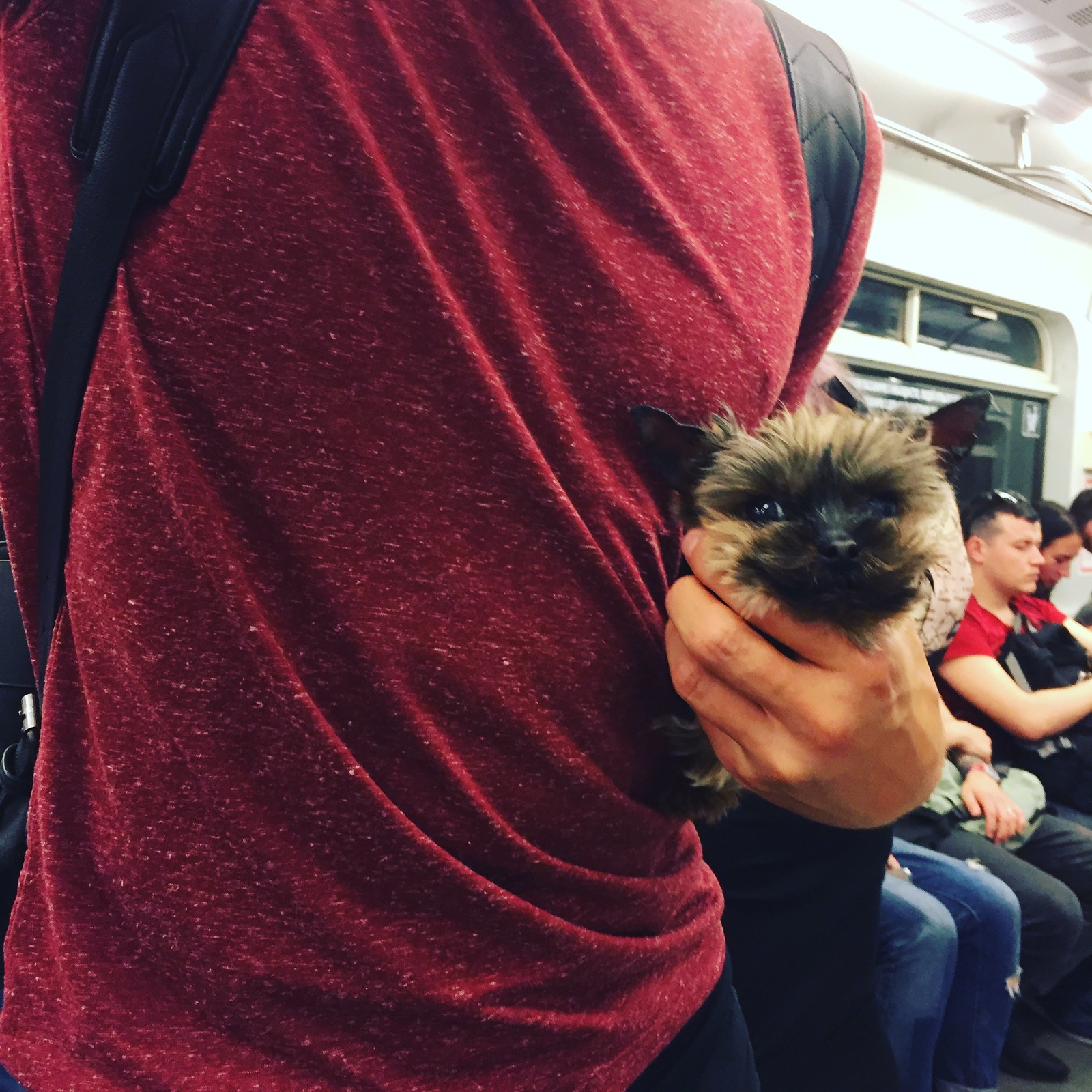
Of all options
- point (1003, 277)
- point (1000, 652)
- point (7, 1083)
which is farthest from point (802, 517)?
point (1003, 277)

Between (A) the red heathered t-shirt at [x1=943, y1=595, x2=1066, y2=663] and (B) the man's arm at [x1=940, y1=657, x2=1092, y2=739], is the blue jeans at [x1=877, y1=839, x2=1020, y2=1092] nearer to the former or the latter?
(B) the man's arm at [x1=940, y1=657, x2=1092, y2=739]

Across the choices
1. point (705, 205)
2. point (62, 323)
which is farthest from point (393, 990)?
point (705, 205)

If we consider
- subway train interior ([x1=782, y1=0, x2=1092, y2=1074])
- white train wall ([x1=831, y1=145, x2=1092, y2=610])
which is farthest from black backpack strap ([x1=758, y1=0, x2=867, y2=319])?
white train wall ([x1=831, y1=145, x2=1092, y2=610])

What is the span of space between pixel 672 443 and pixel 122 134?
0.33 meters

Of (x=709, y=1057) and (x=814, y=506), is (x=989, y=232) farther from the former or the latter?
(x=709, y=1057)

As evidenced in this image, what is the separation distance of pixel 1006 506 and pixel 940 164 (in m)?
1.72

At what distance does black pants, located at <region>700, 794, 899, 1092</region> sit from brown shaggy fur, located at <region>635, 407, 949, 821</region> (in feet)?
1.53

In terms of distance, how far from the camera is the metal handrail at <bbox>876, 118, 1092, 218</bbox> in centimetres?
242

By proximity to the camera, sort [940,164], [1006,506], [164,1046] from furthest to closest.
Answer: [940,164], [1006,506], [164,1046]

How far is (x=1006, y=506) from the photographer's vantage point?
105 inches

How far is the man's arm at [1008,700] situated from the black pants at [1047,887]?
0.32 metres

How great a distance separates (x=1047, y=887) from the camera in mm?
2156

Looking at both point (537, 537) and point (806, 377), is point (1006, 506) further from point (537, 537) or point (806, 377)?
point (537, 537)

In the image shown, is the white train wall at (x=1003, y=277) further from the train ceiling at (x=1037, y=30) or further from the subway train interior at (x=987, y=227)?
the train ceiling at (x=1037, y=30)
